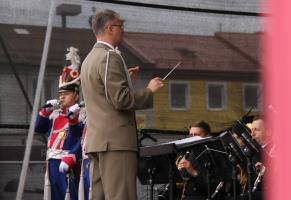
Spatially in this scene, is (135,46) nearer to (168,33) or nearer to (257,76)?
(168,33)

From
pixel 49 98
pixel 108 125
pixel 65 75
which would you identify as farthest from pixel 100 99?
pixel 49 98

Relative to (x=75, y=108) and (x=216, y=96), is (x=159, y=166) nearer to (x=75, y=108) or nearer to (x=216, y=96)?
(x=75, y=108)

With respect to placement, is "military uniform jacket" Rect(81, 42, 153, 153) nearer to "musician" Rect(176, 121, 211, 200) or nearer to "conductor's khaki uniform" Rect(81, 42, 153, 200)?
"conductor's khaki uniform" Rect(81, 42, 153, 200)

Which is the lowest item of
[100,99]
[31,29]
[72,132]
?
[72,132]

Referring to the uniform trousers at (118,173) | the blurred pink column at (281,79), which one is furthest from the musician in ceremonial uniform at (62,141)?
the blurred pink column at (281,79)

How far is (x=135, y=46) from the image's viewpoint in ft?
23.2

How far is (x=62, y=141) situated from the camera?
20.1 ft

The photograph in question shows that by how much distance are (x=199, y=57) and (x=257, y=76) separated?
626 millimetres

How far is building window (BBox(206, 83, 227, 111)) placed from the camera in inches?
284

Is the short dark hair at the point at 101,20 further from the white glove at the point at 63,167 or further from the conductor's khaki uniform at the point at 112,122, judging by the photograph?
the white glove at the point at 63,167

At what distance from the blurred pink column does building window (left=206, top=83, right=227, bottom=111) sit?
6.48m

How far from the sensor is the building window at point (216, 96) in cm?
721

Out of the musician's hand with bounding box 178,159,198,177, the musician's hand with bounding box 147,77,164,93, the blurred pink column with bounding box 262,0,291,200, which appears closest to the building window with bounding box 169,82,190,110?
the musician's hand with bounding box 178,159,198,177

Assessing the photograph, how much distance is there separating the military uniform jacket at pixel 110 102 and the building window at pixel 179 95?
313 cm
